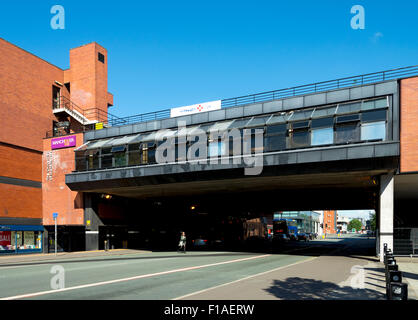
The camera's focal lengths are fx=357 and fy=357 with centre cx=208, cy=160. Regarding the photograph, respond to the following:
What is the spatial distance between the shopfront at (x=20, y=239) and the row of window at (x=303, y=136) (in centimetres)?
1033

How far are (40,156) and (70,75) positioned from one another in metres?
10.0

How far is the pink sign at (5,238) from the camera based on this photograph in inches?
1123

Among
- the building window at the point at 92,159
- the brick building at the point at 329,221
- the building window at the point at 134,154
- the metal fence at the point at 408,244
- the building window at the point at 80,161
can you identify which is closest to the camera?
the metal fence at the point at 408,244

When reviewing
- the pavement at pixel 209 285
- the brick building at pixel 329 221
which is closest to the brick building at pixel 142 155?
the pavement at pixel 209 285

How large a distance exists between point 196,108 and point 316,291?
19.9 meters

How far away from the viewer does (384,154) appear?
65.0ft

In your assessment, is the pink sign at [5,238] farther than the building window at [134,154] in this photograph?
Yes

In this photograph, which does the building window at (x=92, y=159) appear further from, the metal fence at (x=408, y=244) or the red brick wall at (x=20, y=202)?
the metal fence at (x=408, y=244)

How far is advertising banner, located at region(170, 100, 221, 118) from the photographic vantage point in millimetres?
27286

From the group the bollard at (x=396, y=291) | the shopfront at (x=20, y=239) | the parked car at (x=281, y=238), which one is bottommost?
the parked car at (x=281, y=238)

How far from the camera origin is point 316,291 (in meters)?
10.1

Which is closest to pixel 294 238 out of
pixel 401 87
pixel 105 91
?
pixel 105 91
